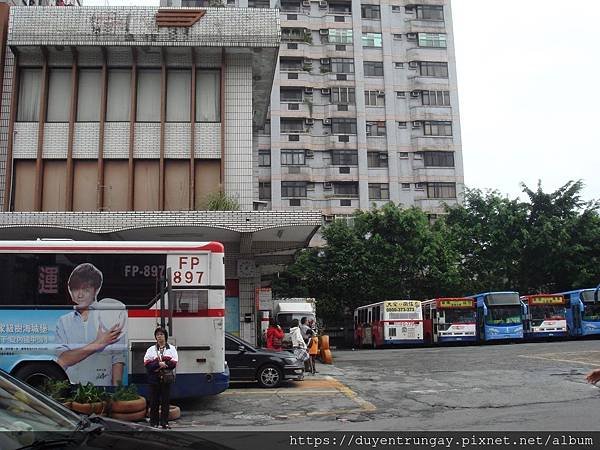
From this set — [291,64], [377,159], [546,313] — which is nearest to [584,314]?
[546,313]

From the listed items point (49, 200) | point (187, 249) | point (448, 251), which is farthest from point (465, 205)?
point (187, 249)

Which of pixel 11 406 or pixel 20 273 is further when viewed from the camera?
pixel 20 273

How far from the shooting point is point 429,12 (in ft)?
183

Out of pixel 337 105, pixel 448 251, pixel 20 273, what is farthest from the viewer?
pixel 337 105

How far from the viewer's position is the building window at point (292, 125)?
52312 mm

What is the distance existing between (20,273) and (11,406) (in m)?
7.99

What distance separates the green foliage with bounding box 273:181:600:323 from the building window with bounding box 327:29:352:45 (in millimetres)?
20502

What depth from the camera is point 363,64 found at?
5466cm

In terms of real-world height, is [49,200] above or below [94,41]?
below

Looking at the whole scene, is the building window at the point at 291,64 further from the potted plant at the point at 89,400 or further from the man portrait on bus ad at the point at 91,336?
the potted plant at the point at 89,400

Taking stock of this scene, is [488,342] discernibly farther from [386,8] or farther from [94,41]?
[386,8]

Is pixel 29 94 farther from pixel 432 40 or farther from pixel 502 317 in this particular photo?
pixel 432 40

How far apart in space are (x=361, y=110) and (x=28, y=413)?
51.3 metres

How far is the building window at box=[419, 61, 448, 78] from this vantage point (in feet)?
178
